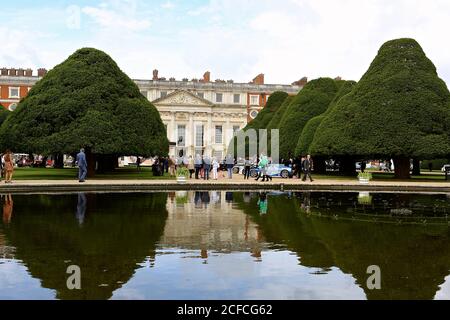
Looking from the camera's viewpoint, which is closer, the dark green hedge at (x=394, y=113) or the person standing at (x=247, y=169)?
the dark green hedge at (x=394, y=113)

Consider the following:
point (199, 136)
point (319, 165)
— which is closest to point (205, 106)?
point (199, 136)

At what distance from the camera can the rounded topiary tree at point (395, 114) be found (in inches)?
1339

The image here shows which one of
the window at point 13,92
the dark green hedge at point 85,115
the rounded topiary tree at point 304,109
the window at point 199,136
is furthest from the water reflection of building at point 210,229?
the window at point 199,136

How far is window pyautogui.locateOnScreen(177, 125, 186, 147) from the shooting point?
9550 cm

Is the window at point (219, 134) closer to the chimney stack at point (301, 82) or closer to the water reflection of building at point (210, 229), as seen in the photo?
the chimney stack at point (301, 82)

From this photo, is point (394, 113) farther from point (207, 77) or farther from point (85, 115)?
Answer: point (207, 77)

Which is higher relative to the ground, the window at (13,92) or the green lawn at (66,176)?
the window at (13,92)

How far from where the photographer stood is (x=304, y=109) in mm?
48656

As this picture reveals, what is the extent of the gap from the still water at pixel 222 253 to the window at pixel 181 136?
264ft

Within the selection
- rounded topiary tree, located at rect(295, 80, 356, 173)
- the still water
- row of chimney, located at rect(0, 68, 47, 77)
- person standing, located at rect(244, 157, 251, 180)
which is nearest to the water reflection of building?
the still water

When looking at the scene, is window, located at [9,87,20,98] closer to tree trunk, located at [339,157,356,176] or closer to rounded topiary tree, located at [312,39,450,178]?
tree trunk, located at [339,157,356,176]

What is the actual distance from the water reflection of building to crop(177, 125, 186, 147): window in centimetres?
7938

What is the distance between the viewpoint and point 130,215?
1366 centimetres

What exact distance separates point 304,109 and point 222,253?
41.1 m
